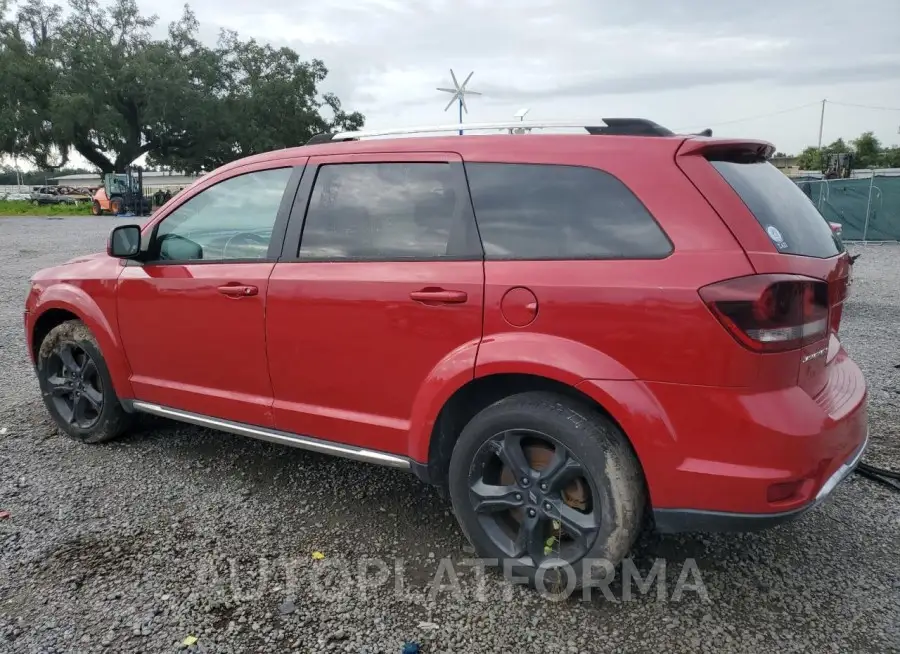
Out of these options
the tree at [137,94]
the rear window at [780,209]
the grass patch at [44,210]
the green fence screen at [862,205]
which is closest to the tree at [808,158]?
the tree at [137,94]

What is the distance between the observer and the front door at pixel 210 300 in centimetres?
339

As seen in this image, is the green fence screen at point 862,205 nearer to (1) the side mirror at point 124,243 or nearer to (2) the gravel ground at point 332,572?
(2) the gravel ground at point 332,572

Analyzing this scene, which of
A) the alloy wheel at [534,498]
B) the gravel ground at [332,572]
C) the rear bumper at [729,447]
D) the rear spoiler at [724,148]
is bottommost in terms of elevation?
the gravel ground at [332,572]

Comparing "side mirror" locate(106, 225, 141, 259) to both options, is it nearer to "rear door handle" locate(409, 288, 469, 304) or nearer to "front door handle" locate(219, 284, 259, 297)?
"front door handle" locate(219, 284, 259, 297)

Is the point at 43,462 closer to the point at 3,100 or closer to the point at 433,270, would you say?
the point at 433,270

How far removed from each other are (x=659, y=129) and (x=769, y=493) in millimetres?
1408

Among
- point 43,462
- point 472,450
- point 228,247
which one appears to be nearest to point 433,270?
point 472,450

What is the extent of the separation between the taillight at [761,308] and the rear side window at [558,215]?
0.84 ft

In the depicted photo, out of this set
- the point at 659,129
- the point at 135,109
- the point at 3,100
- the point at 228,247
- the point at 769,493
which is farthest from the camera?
the point at 135,109

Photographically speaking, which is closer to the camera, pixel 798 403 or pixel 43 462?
pixel 798 403

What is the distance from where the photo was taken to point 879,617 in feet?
8.44

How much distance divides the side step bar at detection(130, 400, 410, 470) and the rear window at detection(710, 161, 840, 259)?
171 cm

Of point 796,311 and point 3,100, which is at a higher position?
point 3,100

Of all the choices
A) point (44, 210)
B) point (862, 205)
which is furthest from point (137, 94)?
point (862, 205)
